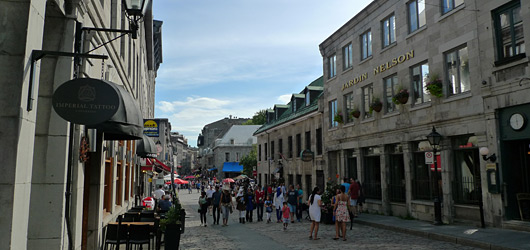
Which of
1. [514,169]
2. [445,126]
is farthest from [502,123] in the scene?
[445,126]

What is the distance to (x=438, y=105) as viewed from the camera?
1588cm

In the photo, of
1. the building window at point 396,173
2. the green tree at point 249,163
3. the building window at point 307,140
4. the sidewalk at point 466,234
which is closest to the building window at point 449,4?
the building window at point 396,173

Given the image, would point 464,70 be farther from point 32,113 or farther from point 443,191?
point 32,113

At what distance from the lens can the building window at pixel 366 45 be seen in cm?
2131

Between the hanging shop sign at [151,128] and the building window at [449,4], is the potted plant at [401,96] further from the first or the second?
the hanging shop sign at [151,128]

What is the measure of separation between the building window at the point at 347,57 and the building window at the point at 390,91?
3974 mm

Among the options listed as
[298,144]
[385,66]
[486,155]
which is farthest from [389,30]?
[298,144]

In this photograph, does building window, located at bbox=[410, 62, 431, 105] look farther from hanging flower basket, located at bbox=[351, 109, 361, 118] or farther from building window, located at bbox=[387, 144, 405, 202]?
hanging flower basket, located at bbox=[351, 109, 361, 118]

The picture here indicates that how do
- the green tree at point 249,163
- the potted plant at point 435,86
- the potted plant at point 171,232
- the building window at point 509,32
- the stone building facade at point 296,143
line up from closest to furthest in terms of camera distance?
the potted plant at point 171,232 < the building window at point 509,32 < the potted plant at point 435,86 < the stone building facade at point 296,143 < the green tree at point 249,163

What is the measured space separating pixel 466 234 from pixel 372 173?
9342 mm

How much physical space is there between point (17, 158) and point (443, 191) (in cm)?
1514

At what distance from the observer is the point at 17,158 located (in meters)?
4.10

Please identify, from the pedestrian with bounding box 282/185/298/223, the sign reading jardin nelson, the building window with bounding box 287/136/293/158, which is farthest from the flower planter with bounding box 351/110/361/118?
the sign reading jardin nelson

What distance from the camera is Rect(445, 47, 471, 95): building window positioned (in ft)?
48.3
